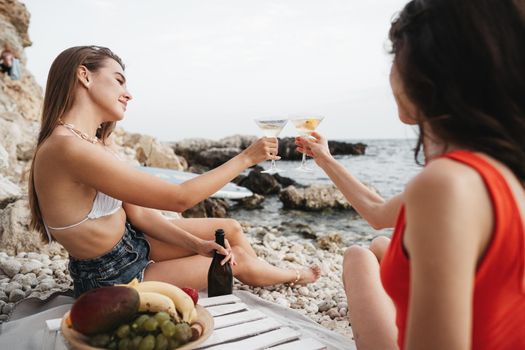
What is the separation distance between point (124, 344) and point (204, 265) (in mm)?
2337

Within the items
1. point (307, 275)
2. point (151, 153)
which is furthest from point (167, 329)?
point (151, 153)

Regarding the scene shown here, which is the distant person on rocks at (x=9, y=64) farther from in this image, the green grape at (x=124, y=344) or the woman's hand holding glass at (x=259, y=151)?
the green grape at (x=124, y=344)

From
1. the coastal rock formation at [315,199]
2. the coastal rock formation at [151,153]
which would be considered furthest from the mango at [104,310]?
the coastal rock formation at [151,153]

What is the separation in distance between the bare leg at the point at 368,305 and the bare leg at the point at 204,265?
1.77m

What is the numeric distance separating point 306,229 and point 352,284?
9.45 meters

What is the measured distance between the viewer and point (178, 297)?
79.4 inches

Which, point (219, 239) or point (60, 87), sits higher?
point (60, 87)

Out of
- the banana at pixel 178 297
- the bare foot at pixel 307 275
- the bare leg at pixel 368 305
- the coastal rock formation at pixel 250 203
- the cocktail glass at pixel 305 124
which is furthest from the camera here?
the coastal rock formation at pixel 250 203

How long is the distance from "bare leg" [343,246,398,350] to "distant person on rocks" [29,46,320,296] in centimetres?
112

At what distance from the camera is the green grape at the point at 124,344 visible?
1.67 metres

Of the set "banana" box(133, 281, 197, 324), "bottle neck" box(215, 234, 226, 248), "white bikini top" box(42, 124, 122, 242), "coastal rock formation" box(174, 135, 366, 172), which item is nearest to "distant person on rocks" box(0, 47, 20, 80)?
"coastal rock formation" box(174, 135, 366, 172)

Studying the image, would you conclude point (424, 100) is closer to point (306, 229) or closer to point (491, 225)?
point (491, 225)

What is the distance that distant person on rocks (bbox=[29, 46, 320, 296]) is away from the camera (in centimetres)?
296

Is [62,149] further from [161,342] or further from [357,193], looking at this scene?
[357,193]
